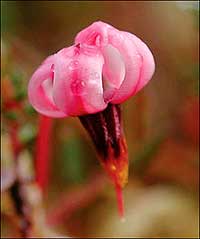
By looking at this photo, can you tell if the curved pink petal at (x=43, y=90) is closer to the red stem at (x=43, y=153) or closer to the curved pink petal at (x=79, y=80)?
the curved pink petal at (x=79, y=80)

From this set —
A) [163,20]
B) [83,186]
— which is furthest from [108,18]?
[83,186]

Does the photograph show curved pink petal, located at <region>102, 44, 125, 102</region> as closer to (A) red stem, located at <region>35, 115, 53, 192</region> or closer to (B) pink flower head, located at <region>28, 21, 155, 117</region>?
(B) pink flower head, located at <region>28, 21, 155, 117</region>

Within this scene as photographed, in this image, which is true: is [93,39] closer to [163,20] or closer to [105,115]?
[105,115]

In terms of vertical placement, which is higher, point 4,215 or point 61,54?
point 61,54

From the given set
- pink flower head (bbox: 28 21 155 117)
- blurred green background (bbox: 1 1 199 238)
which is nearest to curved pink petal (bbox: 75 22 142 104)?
pink flower head (bbox: 28 21 155 117)

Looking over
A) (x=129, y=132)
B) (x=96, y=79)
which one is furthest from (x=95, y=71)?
(x=129, y=132)
